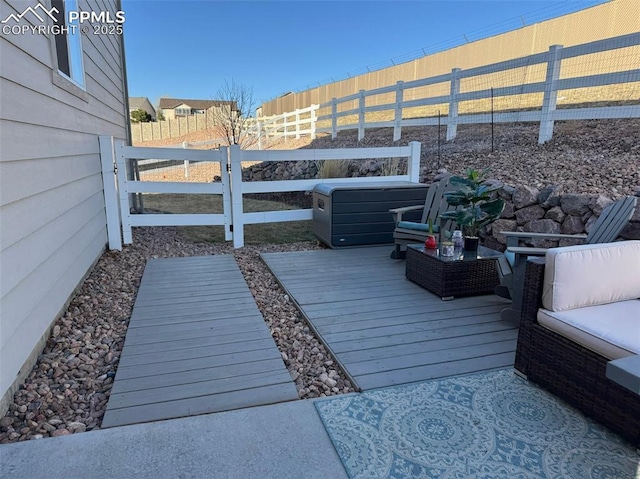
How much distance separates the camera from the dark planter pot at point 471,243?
3.41 m

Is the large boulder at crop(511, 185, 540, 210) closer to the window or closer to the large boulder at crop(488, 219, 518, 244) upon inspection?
the large boulder at crop(488, 219, 518, 244)

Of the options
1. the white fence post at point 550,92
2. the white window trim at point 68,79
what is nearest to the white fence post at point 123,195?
the white window trim at point 68,79

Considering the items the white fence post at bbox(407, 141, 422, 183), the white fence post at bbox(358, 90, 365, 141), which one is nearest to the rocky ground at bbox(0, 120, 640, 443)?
the white fence post at bbox(407, 141, 422, 183)

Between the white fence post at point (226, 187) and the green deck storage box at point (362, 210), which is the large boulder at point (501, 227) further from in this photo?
the white fence post at point (226, 187)

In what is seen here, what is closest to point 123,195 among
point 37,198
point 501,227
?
point 37,198

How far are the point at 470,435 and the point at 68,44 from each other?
14.0 ft

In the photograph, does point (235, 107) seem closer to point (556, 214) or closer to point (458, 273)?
point (556, 214)

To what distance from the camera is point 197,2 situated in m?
11.1

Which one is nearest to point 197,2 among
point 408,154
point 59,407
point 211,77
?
point 211,77

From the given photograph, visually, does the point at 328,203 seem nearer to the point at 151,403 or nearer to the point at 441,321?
the point at 441,321

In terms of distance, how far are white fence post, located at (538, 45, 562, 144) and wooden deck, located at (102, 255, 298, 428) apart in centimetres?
438

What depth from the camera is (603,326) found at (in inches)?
70.1

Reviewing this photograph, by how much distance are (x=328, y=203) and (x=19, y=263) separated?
3139 mm

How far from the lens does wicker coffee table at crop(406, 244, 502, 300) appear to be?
323cm
